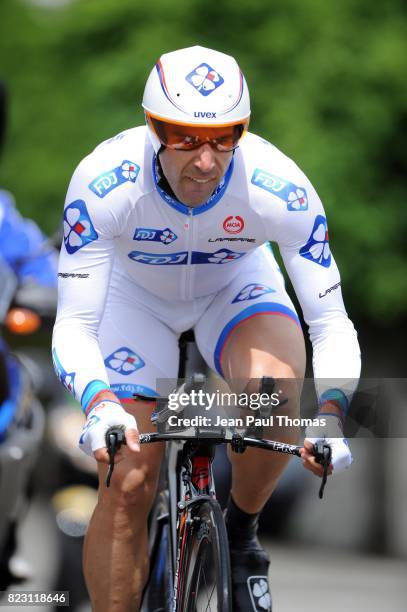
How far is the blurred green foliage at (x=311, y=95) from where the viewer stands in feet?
52.8

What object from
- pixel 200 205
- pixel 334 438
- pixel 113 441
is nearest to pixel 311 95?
pixel 200 205

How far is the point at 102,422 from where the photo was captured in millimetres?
4207

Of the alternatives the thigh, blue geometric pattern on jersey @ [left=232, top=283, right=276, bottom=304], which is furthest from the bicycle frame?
→ blue geometric pattern on jersey @ [left=232, top=283, right=276, bottom=304]

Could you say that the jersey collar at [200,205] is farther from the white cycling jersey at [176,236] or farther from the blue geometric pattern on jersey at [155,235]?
the blue geometric pattern on jersey at [155,235]

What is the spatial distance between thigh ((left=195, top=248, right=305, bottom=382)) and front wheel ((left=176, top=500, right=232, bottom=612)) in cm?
65

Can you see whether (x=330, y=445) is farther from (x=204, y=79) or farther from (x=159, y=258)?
(x=204, y=79)

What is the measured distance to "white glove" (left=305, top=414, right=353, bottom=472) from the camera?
13.8ft

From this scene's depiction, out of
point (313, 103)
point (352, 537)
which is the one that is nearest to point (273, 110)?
point (313, 103)

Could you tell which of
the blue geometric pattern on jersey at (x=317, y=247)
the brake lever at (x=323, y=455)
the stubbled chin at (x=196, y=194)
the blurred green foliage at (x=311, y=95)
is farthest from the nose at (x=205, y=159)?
the blurred green foliage at (x=311, y=95)

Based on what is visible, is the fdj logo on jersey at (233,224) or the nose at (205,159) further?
the fdj logo on jersey at (233,224)

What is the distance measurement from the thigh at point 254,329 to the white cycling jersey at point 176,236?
4.6 inches

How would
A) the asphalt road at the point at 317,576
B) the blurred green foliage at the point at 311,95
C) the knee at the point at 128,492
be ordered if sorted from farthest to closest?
the blurred green foliage at the point at 311,95 → the asphalt road at the point at 317,576 → the knee at the point at 128,492

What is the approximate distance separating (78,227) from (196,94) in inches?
26.1
